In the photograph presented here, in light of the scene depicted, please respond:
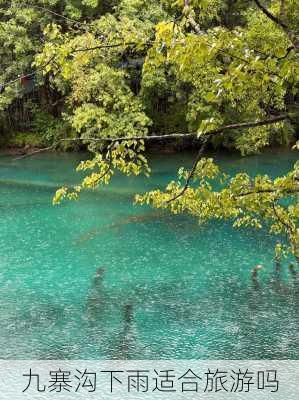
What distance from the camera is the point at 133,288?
972cm

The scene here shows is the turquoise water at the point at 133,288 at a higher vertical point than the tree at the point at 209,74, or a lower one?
lower

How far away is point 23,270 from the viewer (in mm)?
10734

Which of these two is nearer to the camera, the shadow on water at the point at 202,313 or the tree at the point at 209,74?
the tree at the point at 209,74

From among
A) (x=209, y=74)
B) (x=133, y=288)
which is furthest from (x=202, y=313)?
(x=209, y=74)

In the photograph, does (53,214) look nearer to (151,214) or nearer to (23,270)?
(151,214)

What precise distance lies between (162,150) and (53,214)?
10.7 m

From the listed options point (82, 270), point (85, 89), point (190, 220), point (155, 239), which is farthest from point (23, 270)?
point (85, 89)

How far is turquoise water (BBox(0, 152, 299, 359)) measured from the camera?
25.2ft

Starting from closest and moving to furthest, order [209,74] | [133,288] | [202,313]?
[209,74]
[202,313]
[133,288]

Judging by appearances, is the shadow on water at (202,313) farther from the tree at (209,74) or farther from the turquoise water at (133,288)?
the tree at (209,74)

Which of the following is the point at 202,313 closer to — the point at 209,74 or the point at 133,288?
the point at 133,288

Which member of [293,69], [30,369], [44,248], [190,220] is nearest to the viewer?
[293,69]

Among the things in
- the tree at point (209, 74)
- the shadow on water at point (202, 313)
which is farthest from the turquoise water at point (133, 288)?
the tree at point (209, 74)

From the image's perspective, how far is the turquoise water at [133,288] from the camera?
7680 mm
